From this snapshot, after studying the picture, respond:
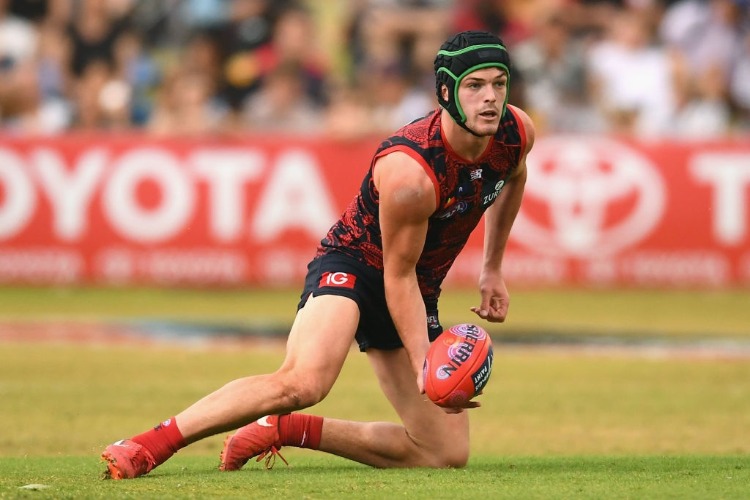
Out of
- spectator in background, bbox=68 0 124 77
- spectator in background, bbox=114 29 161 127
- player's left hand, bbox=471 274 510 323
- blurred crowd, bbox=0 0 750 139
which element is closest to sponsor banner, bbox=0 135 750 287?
blurred crowd, bbox=0 0 750 139

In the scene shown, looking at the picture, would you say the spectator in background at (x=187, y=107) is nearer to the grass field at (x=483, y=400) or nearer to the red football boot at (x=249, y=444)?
the grass field at (x=483, y=400)

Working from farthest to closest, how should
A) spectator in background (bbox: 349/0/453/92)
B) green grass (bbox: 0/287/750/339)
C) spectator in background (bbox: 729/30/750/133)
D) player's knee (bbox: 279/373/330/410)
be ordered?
spectator in background (bbox: 349/0/453/92), spectator in background (bbox: 729/30/750/133), green grass (bbox: 0/287/750/339), player's knee (bbox: 279/373/330/410)

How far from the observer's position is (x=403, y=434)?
7980mm

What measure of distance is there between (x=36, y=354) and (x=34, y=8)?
10.1 metres

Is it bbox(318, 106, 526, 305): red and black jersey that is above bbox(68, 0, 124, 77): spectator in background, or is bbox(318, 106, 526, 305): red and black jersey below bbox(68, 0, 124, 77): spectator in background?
below

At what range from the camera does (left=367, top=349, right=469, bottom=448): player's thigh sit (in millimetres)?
7926

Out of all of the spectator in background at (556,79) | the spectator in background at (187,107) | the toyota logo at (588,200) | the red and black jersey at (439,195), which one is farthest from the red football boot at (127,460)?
the spectator in background at (556,79)

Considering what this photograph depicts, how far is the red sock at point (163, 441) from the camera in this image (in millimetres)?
7082

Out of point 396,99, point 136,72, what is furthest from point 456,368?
point 136,72

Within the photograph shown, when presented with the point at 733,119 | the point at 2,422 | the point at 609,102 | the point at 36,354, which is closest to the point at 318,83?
the point at 609,102

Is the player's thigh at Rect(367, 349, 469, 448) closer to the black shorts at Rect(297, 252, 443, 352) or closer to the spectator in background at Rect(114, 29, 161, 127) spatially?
the black shorts at Rect(297, 252, 443, 352)

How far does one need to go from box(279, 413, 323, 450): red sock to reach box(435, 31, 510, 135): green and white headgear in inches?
78.8

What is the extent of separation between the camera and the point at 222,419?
7.05 meters

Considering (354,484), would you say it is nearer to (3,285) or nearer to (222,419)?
(222,419)
